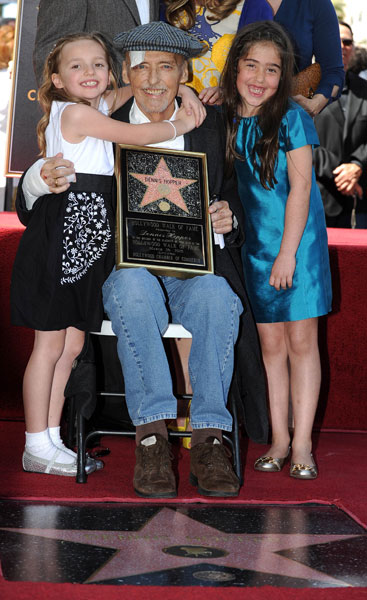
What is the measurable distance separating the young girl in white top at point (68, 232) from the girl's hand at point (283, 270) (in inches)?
20.3

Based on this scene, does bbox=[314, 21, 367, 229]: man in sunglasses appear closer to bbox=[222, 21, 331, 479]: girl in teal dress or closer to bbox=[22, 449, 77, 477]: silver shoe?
bbox=[222, 21, 331, 479]: girl in teal dress

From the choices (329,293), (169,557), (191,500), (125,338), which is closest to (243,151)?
(329,293)

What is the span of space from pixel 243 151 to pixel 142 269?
0.56m

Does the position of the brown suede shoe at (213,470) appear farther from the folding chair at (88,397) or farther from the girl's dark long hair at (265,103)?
the girl's dark long hair at (265,103)

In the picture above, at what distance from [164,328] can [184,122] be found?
68 cm

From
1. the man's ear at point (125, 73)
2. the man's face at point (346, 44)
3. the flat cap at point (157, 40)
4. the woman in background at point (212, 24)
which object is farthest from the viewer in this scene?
the man's face at point (346, 44)

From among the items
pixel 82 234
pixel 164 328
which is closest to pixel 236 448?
pixel 164 328

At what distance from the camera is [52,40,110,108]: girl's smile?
2.38 m

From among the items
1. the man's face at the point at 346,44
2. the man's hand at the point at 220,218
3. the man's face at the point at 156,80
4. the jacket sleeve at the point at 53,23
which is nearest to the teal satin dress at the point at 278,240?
the man's hand at the point at 220,218

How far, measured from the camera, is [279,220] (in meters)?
2.54

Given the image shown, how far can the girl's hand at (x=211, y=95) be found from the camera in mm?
2680

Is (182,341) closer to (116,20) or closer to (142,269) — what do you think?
(142,269)

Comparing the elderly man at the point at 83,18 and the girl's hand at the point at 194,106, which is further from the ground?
the elderly man at the point at 83,18

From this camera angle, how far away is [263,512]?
6.91 ft
